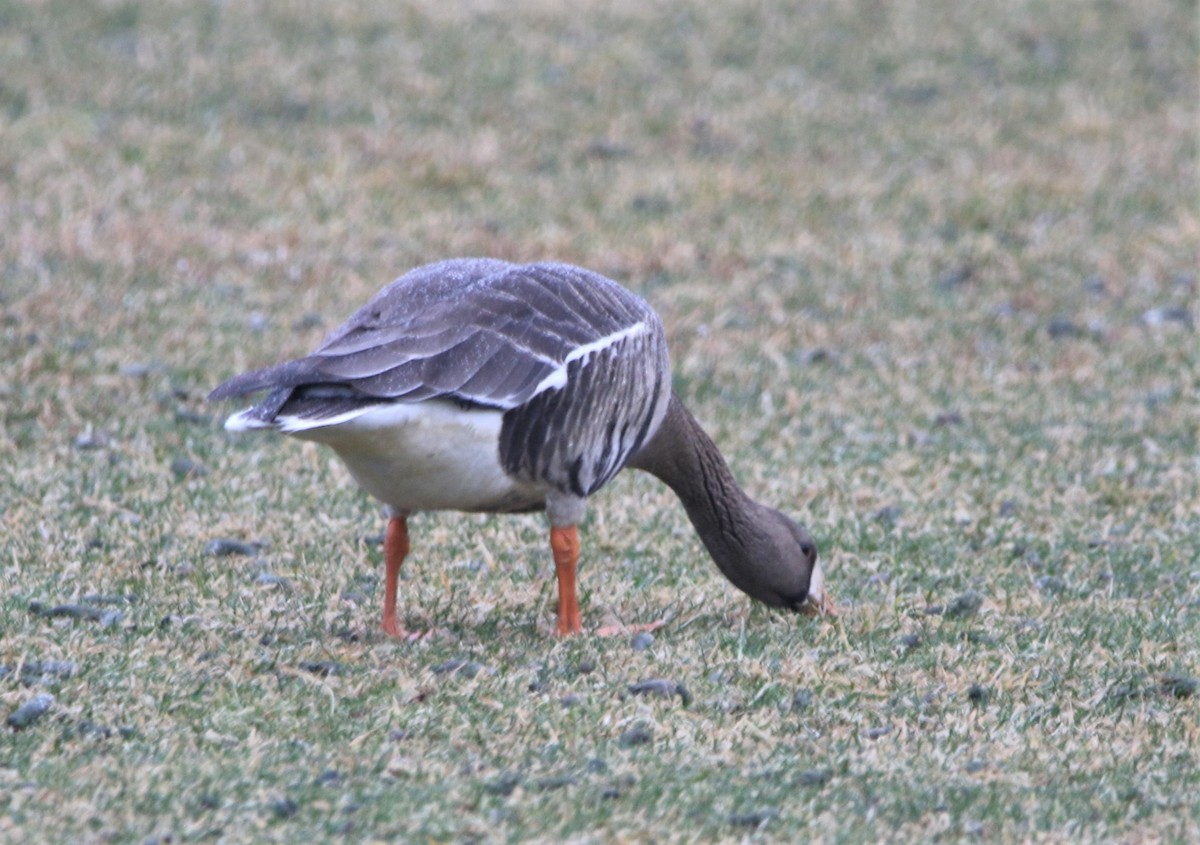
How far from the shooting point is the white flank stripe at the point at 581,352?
4.85m

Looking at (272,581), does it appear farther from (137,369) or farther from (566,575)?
(137,369)

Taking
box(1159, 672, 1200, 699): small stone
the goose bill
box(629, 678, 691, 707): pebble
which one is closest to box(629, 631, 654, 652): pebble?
box(629, 678, 691, 707): pebble

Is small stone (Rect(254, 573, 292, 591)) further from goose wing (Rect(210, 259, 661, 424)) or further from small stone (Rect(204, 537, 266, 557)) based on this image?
goose wing (Rect(210, 259, 661, 424))

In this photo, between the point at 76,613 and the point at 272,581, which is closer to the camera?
the point at 76,613

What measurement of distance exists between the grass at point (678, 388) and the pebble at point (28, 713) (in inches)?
2.6

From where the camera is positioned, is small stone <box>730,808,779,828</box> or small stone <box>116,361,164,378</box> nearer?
small stone <box>730,808,779,828</box>

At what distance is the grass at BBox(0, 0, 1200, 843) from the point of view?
4172 millimetres

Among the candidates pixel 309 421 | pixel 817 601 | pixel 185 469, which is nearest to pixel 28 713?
pixel 309 421

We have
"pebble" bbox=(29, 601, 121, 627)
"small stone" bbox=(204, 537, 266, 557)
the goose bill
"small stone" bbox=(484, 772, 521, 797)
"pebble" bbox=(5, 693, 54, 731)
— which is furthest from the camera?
"small stone" bbox=(204, 537, 266, 557)

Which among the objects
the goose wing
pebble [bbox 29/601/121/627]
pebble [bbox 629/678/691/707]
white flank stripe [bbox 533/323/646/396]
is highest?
the goose wing

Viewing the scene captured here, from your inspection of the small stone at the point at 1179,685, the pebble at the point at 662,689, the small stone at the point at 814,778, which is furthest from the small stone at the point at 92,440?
the small stone at the point at 1179,685

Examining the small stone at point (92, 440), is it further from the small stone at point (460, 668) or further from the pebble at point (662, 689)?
the pebble at point (662, 689)

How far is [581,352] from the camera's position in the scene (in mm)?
4969

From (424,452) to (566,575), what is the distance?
0.76 m
